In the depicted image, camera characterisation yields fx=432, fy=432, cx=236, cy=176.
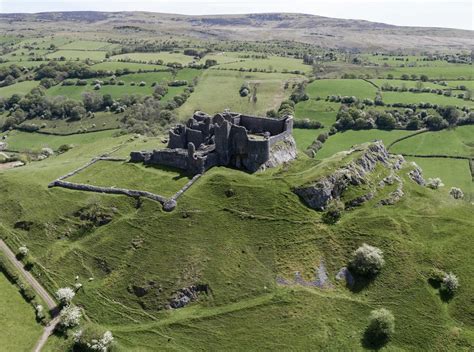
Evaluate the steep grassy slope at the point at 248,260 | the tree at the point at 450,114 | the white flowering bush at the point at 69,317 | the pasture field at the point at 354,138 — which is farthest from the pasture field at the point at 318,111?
the white flowering bush at the point at 69,317

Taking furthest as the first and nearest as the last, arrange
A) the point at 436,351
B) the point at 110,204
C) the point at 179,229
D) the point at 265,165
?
the point at 265,165, the point at 110,204, the point at 179,229, the point at 436,351

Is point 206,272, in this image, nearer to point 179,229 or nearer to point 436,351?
point 179,229

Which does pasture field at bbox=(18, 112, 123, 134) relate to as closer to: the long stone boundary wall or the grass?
the long stone boundary wall

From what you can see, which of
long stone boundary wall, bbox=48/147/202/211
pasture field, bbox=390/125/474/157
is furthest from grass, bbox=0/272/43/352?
pasture field, bbox=390/125/474/157

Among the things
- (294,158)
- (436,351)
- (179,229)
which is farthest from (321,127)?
(436,351)

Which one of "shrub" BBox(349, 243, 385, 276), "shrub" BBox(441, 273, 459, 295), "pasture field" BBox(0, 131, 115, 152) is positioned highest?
"shrub" BBox(349, 243, 385, 276)

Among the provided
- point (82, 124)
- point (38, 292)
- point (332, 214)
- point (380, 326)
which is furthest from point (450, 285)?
point (82, 124)

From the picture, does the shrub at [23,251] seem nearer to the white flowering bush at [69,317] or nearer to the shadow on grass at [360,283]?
the white flowering bush at [69,317]
